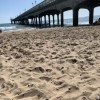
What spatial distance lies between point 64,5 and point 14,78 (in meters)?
41.2

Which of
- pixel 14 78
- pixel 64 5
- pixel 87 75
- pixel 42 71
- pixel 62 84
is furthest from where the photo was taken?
pixel 64 5

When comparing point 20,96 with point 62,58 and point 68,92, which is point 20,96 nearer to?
point 68,92

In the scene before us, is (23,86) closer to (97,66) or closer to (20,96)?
(20,96)

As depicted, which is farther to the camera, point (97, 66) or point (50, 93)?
point (97, 66)

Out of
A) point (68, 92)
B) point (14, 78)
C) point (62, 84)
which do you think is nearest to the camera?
point (68, 92)

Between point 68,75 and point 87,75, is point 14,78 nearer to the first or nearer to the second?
point 68,75

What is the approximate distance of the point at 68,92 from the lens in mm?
3857

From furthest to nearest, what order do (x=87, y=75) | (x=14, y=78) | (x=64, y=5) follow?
(x=64, y=5)
(x=14, y=78)
(x=87, y=75)

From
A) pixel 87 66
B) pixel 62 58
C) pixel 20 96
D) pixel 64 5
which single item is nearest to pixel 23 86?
pixel 20 96

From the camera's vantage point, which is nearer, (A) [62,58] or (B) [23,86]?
(B) [23,86]

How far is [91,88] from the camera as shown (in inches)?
153

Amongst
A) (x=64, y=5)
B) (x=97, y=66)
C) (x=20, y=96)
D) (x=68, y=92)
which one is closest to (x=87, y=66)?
(x=97, y=66)

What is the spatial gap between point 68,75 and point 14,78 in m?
1.10

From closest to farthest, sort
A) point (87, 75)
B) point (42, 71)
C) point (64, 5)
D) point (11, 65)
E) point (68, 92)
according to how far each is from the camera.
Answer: point (68, 92) → point (87, 75) → point (42, 71) → point (11, 65) → point (64, 5)
